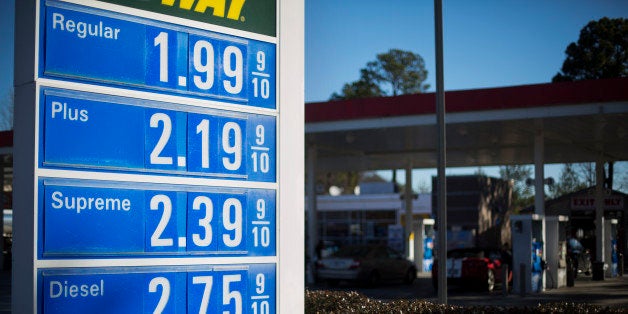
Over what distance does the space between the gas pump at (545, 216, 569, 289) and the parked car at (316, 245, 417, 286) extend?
17.4 ft

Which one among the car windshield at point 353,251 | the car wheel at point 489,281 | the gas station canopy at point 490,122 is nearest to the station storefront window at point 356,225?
the gas station canopy at point 490,122

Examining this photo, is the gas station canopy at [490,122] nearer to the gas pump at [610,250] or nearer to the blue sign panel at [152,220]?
the gas pump at [610,250]

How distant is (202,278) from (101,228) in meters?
0.90

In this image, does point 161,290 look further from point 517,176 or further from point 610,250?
point 517,176

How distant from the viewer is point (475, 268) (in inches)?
1057

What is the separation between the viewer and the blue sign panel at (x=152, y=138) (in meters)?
5.23

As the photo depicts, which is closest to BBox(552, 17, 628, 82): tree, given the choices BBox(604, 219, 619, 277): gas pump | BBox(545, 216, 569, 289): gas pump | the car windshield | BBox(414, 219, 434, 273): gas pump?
BBox(414, 219, 434, 273): gas pump

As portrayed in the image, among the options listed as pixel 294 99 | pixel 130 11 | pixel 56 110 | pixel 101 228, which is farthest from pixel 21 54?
pixel 294 99

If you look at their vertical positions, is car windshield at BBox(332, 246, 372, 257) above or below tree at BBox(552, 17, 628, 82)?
below

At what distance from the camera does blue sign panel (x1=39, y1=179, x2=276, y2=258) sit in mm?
5141

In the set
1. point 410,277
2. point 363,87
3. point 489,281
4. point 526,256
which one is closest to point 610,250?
point 410,277

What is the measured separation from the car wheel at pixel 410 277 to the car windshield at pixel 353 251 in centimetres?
219

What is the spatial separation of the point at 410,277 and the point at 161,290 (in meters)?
26.5

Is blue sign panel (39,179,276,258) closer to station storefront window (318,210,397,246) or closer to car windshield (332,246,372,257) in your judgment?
car windshield (332,246,372,257)
